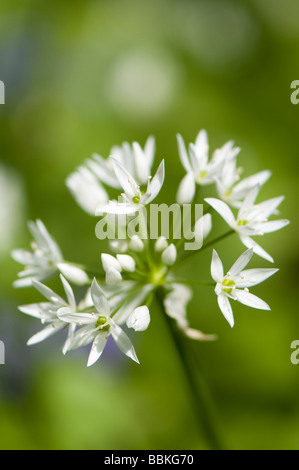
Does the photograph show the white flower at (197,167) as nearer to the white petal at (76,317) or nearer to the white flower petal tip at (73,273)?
the white flower petal tip at (73,273)

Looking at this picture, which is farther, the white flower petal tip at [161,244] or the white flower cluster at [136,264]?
the white flower petal tip at [161,244]

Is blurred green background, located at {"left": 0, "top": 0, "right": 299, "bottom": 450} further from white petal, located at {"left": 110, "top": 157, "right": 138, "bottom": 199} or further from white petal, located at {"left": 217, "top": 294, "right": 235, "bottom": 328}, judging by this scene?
white petal, located at {"left": 110, "top": 157, "right": 138, "bottom": 199}

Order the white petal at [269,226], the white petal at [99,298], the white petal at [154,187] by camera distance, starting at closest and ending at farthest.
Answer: the white petal at [99,298]
the white petal at [154,187]
the white petal at [269,226]

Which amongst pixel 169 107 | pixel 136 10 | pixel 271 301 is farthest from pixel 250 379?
pixel 136 10

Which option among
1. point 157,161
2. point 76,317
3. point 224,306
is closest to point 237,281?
point 224,306

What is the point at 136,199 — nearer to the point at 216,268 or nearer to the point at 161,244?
the point at 161,244

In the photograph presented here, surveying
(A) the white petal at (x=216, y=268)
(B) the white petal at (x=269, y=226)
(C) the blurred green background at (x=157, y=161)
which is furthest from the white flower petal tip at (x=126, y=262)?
(C) the blurred green background at (x=157, y=161)

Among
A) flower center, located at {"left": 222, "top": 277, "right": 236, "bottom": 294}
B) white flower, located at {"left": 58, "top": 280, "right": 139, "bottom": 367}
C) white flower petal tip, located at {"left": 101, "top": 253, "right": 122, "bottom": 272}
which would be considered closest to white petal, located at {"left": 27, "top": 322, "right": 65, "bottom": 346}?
white flower, located at {"left": 58, "top": 280, "right": 139, "bottom": 367}
